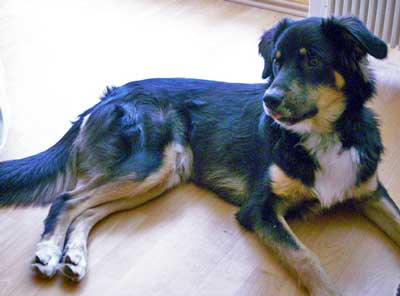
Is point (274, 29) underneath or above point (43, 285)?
above

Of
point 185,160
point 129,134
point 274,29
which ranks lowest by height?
point 185,160

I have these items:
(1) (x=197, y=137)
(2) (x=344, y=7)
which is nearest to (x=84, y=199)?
(1) (x=197, y=137)

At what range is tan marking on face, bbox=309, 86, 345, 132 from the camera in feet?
7.45

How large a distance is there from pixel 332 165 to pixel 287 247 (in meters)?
0.36

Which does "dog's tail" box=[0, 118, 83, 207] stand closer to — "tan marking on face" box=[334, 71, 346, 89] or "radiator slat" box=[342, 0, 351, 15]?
"tan marking on face" box=[334, 71, 346, 89]

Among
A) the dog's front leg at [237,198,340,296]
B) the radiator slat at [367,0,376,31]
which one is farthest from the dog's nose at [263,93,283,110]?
the radiator slat at [367,0,376,31]

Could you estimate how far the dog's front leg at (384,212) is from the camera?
8.15 ft

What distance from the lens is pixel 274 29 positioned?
2475 millimetres

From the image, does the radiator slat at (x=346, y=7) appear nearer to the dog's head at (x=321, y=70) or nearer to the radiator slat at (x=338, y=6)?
the radiator slat at (x=338, y=6)

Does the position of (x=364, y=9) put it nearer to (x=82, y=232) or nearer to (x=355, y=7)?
(x=355, y=7)

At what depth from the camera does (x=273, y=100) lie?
2.27m

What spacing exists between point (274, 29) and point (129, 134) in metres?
0.74

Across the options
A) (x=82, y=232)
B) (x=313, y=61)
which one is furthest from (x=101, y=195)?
(x=313, y=61)

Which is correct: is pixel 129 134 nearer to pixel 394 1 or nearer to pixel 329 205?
pixel 329 205
